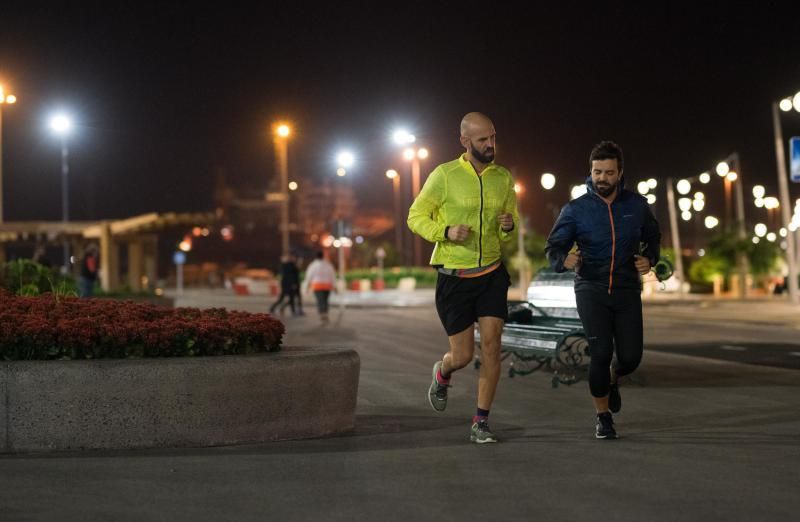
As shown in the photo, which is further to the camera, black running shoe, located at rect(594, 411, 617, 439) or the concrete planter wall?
black running shoe, located at rect(594, 411, 617, 439)

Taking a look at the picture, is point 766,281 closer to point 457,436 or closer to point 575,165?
point 575,165

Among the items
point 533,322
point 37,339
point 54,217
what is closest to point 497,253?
point 37,339

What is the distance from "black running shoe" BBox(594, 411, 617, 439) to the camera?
7688 millimetres

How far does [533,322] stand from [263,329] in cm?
551

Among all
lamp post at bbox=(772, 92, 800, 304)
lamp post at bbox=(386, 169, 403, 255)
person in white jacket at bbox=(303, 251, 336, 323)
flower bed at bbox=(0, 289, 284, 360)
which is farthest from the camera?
lamp post at bbox=(386, 169, 403, 255)

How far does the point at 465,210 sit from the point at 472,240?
7.9 inches

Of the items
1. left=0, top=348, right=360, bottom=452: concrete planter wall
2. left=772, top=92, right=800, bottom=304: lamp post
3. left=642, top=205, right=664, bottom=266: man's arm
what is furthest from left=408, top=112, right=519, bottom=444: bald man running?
left=772, top=92, right=800, bottom=304: lamp post

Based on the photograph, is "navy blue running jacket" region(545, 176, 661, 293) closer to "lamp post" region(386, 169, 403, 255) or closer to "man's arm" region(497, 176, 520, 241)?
"man's arm" region(497, 176, 520, 241)

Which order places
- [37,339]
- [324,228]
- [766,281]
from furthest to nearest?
[324,228] < [766,281] < [37,339]

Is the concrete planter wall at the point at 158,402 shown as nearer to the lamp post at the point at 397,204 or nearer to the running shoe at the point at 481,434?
the running shoe at the point at 481,434

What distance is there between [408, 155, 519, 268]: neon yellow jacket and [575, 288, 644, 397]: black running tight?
2.26 feet

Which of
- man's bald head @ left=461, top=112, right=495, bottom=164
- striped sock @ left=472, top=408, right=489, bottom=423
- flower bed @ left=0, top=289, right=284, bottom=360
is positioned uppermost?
man's bald head @ left=461, top=112, right=495, bottom=164

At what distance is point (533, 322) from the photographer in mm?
13117

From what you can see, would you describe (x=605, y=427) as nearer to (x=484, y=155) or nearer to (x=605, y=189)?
(x=605, y=189)
